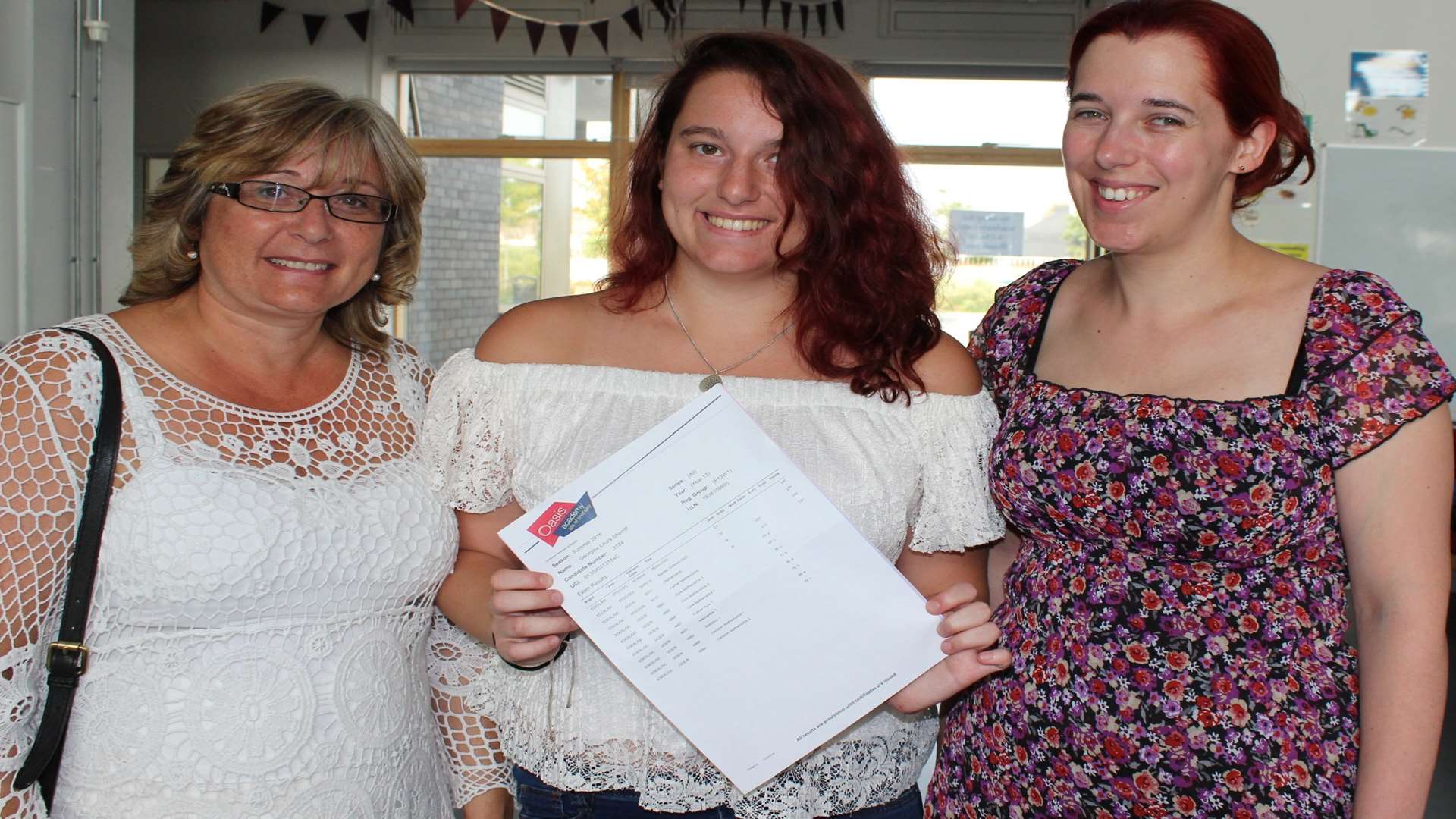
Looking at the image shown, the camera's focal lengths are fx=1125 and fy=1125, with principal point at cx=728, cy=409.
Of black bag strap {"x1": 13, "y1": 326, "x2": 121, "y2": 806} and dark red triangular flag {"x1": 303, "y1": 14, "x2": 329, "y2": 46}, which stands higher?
dark red triangular flag {"x1": 303, "y1": 14, "x2": 329, "y2": 46}

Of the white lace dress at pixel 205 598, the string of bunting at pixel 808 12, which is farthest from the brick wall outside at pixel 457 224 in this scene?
the white lace dress at pixel 205 598

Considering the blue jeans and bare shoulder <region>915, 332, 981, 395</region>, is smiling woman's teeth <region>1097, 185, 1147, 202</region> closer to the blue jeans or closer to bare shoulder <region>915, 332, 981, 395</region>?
bare shoulder <region>915, 332, 981, 395</region>

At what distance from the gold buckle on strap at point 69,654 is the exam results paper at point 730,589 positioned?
23.6 inches

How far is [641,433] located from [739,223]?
1.09 ft

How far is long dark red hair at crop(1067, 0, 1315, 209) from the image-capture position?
5.04ft

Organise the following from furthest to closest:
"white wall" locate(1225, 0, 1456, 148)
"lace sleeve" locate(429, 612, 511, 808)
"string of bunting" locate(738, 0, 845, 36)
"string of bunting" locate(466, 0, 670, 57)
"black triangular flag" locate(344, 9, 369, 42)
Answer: "black triangular flag" locate(344, 9, 369, 42) → "string of bunting" locate(466, 0, 670, 57) → "string of bunting" locate(738, 0, 845, 36) → "white wall" locate(1225, 0, 1456, 148) → "lace sleeve" locate(429, 612, 511, 808)

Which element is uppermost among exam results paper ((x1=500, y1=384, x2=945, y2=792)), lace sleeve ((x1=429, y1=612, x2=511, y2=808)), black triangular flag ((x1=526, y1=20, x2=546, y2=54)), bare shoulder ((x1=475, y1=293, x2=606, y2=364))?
black triangular flag ((x1=526, y1=20, x2=546, y2=54))

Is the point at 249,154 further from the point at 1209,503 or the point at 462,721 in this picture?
the point at 1209,503

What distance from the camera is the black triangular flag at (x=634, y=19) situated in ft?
27.2

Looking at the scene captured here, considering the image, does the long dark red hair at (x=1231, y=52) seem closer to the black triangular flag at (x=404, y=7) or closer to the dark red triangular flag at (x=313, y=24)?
the black triangular flag at (x=404, y=7)

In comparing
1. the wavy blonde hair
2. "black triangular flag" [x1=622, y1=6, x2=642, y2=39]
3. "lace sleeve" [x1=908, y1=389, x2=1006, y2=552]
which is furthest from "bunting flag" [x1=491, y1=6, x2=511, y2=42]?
"lace sleeve" [x1=908, y1=389, x2=1006, y2=552]

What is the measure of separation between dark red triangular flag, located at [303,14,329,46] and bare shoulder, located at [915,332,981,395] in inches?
323

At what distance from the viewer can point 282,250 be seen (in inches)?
66.6

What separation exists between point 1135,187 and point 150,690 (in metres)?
1.52
